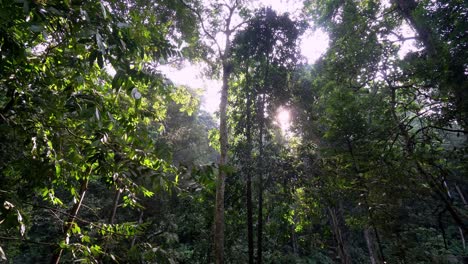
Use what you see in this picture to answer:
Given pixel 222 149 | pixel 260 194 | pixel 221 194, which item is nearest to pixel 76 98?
pixel 221 194

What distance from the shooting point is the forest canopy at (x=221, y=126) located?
66.4 inches

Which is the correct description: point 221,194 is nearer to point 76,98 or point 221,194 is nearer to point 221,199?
point 221,199

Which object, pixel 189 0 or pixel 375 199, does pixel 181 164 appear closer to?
pixel 375 199

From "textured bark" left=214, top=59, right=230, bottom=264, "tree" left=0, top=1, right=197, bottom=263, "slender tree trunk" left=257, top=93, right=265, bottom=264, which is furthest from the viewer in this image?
"slender tree trunk" left=257, top=93, right=265, bottom=264

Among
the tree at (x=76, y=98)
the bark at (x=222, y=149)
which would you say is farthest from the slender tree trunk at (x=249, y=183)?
the tree at (x=76, y=98)

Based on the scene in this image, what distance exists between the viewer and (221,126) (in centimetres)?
880

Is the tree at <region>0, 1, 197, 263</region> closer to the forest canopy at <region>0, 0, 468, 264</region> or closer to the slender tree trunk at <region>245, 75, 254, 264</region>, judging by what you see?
the forest canopy at <region>0, 0, 468, 264</region>

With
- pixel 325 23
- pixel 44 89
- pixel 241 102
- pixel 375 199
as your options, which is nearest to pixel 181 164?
pixel 44 89

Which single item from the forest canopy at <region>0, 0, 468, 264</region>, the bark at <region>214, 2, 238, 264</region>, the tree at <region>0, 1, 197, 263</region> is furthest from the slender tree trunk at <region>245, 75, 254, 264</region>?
the tree at <region>0, 1, 197, 263</region>

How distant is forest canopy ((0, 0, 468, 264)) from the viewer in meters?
1.69

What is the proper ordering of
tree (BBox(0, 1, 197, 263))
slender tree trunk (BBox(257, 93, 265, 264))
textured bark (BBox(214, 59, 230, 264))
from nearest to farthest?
tree (BBox(0, 1, 197, 263)) < textured bark (BBox(214, 59, 230, 264)) < slender tree trunk (BBox(257, 93, 265, 264))

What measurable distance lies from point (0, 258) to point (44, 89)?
1.35 m

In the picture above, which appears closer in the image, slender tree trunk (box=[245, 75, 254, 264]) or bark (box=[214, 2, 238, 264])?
bark (box=[214, 2, 238, 264])

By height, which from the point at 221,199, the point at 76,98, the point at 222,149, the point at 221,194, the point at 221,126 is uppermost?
the point at 221,126
